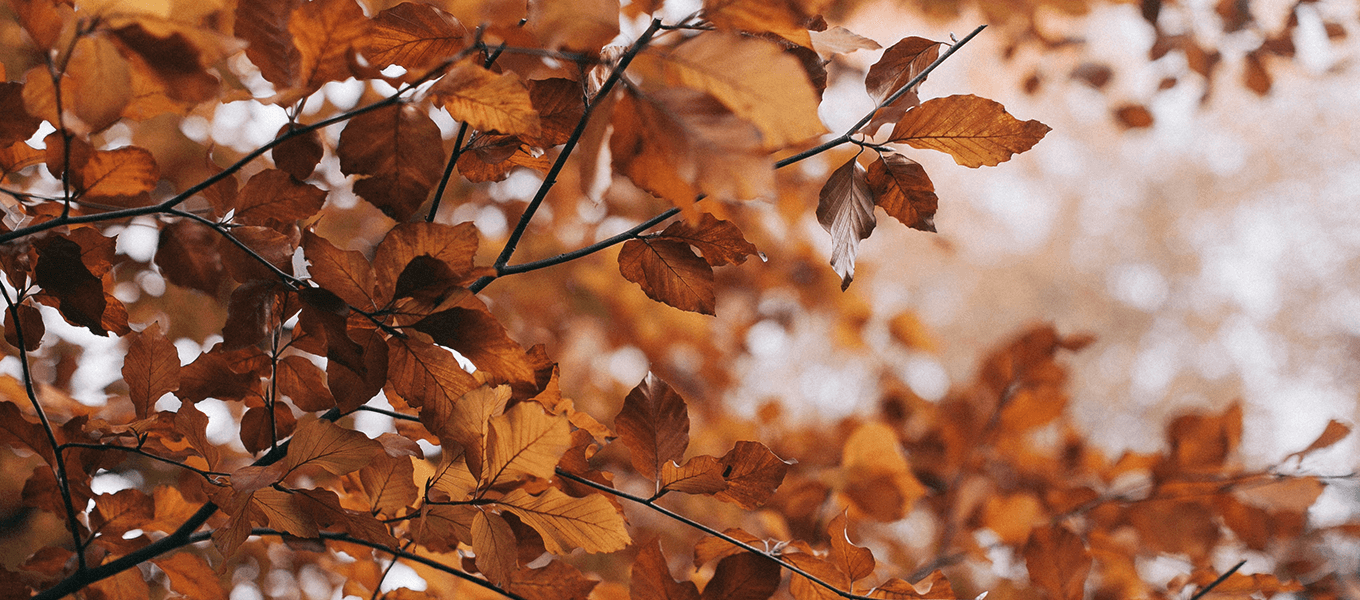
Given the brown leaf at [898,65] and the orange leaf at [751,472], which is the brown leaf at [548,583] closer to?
the orange leaf at [751,472]

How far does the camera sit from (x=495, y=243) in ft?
5.22

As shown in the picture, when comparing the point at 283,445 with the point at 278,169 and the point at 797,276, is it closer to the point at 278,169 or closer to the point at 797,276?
the point at 278,169

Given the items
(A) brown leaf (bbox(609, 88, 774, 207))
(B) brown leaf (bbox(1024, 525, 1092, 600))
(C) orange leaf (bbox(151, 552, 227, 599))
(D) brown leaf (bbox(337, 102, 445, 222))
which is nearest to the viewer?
(A) brown leaf (bbox(609, 88, 774, 207))

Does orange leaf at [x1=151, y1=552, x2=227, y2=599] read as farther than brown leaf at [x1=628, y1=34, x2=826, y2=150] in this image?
Yes

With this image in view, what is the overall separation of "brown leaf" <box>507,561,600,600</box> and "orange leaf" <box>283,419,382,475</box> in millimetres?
125

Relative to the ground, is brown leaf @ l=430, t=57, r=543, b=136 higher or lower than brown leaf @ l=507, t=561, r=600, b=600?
higher

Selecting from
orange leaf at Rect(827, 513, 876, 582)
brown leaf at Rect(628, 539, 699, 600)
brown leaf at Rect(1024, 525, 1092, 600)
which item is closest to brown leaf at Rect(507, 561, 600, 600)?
brown leaf at Rect(628, 539, 699, 600)

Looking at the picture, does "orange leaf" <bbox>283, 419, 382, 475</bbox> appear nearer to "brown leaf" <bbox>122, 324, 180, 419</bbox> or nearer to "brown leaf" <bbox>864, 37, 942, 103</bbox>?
"brown leaf" <bbox>122, 324, 180, 419</bbox>

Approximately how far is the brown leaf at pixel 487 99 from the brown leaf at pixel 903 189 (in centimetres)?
19

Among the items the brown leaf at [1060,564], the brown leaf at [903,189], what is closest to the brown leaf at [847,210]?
the brown leaf at [903,189]

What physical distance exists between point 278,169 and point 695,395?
166 centimetres

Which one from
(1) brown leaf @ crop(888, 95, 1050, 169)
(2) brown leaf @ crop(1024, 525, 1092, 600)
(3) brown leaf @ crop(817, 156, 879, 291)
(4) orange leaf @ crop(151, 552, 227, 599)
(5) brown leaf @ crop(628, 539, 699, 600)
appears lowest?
(2) brown leaf @ crop(1024, 525, 1092, 600)

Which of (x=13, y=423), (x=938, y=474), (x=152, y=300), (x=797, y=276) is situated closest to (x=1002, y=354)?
(x=938, y=474)

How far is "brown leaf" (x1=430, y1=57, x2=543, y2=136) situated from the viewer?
1.07 ft
